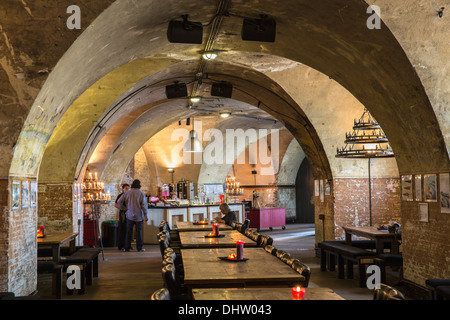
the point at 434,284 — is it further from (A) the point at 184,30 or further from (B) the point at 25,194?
(B) the point at 25,194

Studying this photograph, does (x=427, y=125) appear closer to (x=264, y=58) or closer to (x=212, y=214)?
(x=264, y=58)

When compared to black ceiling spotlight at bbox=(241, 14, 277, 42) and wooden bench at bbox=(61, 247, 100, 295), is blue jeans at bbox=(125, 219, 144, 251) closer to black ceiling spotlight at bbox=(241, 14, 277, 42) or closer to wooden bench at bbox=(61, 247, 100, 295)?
wooden bench at bbox=(61, 247, 100, 295)

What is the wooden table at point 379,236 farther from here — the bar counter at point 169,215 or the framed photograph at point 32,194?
the bar counter at point 169,215

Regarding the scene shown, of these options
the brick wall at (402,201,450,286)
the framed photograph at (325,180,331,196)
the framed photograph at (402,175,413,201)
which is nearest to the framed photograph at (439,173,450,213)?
the brick wall at (402,201,450,286)

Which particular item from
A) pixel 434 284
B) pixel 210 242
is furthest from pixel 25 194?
pixel 434 284

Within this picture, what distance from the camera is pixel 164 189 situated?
690 inches

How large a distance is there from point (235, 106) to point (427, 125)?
8.16 m

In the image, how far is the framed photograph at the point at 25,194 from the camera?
556 centimetres

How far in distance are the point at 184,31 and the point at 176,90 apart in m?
4.31

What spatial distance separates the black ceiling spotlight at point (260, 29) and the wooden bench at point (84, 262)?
12.2ft

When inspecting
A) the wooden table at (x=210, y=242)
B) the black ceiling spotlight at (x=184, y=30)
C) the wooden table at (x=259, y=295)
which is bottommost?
the wooden table at (x=210, y=242)

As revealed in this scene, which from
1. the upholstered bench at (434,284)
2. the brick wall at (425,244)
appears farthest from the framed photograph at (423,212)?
the upholstered bench at (434,284)

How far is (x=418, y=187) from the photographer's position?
6.29m

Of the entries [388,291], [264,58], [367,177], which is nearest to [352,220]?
[367,177]
